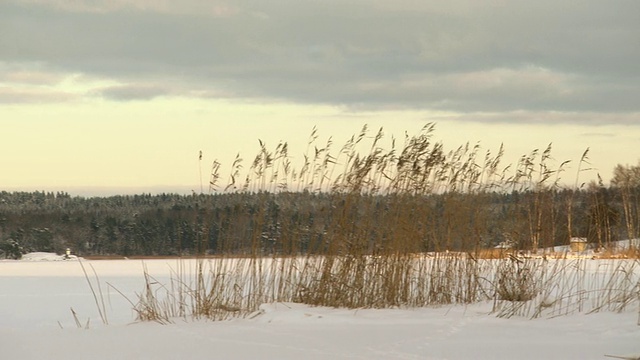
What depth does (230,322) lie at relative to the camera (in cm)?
640

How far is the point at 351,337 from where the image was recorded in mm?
5691

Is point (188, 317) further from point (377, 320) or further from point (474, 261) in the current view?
point (474, 261)

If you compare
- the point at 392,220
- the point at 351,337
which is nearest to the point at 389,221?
the point at 392,220

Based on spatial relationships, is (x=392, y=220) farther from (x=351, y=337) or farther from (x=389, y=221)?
(x=351, y=337)

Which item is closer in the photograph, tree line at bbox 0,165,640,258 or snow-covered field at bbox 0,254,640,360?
snow-covered field at bbox 0,254,640,360

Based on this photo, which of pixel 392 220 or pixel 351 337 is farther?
pixel 392 220

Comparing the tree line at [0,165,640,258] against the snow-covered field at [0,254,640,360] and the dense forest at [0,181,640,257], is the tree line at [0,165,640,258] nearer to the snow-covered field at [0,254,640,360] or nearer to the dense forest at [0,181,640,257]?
the dense forest at [0,181,640,257]

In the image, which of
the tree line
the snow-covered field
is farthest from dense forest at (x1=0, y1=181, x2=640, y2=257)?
the snow-covered field

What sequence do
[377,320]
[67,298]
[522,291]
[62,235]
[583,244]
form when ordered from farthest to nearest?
1. [62,235]
2. [67,298]
3. [583,244]
4. [522,291]
5. [377,320]

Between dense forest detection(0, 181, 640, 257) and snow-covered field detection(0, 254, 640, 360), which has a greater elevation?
dense forest detection(0, 181, 640, 257)

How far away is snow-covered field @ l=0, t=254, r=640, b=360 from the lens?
17.2 ft

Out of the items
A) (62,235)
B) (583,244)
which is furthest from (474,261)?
(62,235)

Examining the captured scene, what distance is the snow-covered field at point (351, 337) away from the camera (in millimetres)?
5230

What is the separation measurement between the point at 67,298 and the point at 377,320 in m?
6.90
